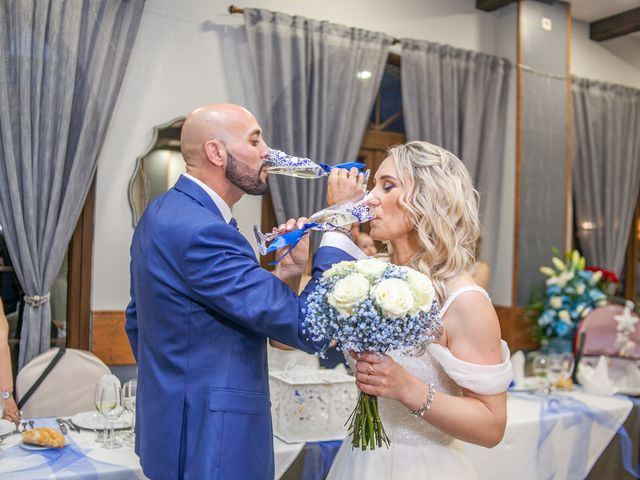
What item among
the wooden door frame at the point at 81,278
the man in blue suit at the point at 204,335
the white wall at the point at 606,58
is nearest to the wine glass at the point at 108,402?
the man in blue suit at the point at 204,335

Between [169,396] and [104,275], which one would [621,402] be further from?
[104,275]

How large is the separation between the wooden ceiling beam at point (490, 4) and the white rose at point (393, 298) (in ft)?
14.6

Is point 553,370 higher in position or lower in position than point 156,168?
lower

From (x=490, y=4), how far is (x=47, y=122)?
3442mm

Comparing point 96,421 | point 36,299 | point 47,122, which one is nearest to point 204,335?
point 96,421

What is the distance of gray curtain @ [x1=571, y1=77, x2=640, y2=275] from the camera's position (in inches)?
236

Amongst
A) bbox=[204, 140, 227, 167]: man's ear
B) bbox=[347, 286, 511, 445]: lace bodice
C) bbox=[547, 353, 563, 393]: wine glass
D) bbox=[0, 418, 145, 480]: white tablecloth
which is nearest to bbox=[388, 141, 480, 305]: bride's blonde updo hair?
bbox=[347, 286, 511, 445]: lace bodice

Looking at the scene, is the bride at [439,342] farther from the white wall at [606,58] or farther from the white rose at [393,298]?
the white wall at [606,58]

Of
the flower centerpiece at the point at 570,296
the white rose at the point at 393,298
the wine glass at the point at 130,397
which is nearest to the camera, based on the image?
the white rose at the point at 393,298

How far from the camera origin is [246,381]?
1.69m

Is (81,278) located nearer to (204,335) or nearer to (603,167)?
(204,335)

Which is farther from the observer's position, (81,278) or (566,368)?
(81,278)

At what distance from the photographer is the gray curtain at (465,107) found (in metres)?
4.91

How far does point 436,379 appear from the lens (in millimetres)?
1846
